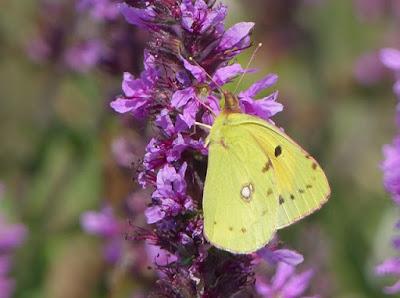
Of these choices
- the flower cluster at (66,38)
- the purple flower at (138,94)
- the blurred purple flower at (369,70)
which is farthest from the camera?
the blurred purple flower at (369,70)

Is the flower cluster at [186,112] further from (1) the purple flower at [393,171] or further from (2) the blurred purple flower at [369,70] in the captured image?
(2) the blurred purple flower at [369,70]

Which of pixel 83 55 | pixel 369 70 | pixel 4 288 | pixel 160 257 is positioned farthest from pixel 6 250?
pixel 369 70

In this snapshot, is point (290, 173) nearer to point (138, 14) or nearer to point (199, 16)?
point (199, 16)

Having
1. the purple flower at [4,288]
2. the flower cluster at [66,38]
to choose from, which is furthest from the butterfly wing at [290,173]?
the flower cluster at [66,38]

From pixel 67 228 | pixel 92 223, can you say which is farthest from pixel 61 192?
pixel 92 223

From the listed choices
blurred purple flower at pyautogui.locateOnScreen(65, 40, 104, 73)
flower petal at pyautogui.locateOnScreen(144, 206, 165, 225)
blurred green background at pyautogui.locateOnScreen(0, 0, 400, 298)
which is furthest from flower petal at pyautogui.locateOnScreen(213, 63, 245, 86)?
blurred purple flower at pyautogui.locateOnScreen(65, 40, 104, 73)

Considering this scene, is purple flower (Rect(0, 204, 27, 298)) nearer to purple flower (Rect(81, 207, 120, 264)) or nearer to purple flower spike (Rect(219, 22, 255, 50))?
purple flower (Rect(81, 207, 120, 264))
